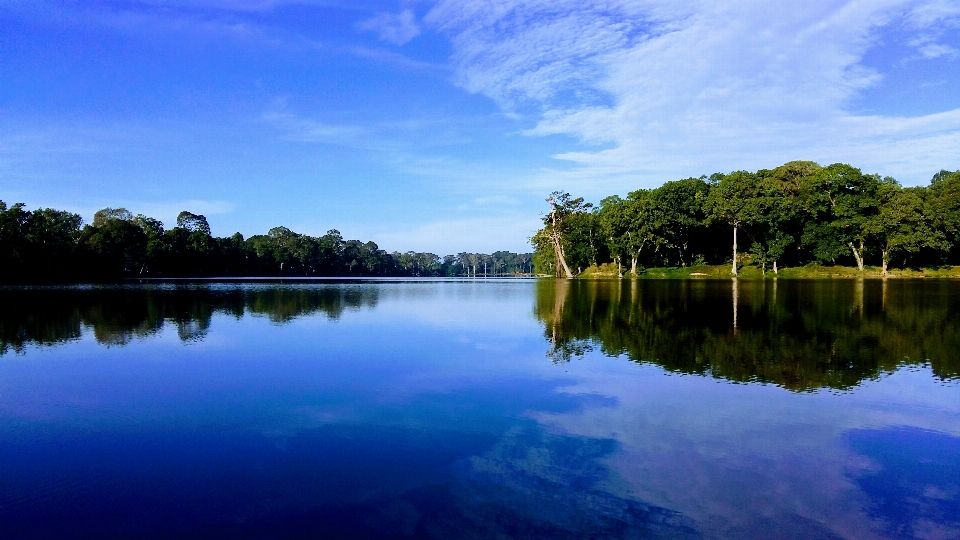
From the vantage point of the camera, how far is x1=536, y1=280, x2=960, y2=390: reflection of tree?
12734 millimetres

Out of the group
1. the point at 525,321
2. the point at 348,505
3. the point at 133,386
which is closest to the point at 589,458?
the point at 348,505

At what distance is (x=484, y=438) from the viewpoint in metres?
7.89

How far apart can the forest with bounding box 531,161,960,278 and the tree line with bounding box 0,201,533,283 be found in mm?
80068

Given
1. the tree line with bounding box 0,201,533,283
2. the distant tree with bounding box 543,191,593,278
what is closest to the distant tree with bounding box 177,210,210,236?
the tree line with bounding box 0,201,533,283

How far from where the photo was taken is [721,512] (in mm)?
5609

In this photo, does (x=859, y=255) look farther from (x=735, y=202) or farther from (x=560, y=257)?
(x=560, y=257)

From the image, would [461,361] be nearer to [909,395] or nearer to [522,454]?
[522,454]

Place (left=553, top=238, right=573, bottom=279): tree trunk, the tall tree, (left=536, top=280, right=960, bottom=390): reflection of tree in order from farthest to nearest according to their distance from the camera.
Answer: (left=553, top=238, right=573, bottom=279): tree trunk, the tall tree, (left=536, top=280, right=960, bottom=390): reflection of tree

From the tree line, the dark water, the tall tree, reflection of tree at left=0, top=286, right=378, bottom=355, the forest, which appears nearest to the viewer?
the dark water

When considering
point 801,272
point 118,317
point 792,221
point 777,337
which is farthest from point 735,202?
point 118,317

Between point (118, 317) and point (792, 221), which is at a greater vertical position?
point (792, 221)

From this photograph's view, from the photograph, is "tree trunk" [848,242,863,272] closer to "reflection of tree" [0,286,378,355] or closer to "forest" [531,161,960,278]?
"forest" [531,161,960,278]

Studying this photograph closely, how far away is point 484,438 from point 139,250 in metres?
112

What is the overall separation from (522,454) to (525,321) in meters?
16.4
